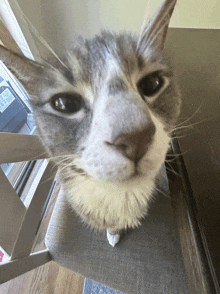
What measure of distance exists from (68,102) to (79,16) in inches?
6.8

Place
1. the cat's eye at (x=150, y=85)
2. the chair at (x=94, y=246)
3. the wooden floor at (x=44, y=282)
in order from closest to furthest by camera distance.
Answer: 1. the cat's eye at (x=150, y=85)
2. the chair at (x=94, y=246)
3. the wooden floor at (x=44, y=282)

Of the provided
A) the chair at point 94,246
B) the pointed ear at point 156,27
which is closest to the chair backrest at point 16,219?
the chair at point 94,246

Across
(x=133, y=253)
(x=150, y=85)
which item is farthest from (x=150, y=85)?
(x=133, y=253)

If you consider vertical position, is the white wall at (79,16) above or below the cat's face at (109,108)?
above

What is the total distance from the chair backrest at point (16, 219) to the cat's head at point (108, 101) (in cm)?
12

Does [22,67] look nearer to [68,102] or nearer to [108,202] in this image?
[68,102]

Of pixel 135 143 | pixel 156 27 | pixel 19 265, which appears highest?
pixel 156 27

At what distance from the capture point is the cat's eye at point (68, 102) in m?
0.34

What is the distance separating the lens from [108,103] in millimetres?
284

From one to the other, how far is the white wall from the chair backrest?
0.27 metres

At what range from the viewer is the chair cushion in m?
0.49


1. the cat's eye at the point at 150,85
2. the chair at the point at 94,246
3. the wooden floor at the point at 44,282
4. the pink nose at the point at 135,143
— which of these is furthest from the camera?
the wooden floor at the point at 44,282

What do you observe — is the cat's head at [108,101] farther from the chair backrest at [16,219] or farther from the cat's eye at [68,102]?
the chair backrest at [16,219]

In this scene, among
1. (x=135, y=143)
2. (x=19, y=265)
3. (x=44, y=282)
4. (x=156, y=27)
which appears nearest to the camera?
(x=135, y=143)
